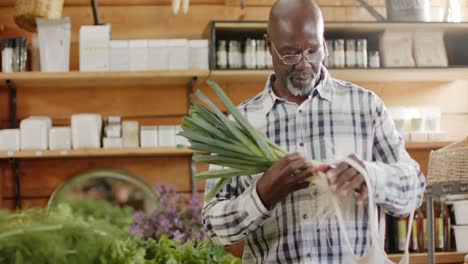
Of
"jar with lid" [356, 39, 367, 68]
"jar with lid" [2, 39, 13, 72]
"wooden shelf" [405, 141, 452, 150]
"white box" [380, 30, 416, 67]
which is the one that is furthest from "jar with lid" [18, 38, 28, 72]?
"wooden shelf" [405, 141, 452, 150]

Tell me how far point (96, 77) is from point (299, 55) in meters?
2.43

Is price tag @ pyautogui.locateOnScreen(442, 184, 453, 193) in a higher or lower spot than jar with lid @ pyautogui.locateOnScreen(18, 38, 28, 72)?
lower

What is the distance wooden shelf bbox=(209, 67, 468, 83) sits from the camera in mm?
3807

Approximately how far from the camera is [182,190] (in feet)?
13.6

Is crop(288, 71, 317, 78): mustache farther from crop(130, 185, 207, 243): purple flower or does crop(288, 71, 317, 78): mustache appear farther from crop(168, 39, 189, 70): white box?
crop(168, 39, 189, 70): white box

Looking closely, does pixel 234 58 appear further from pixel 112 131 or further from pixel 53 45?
pixel 53 45

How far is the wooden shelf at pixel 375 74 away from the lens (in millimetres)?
3807

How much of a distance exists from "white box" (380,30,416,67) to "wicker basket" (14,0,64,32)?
5.52 feet

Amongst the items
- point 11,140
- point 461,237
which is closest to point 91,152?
point 11,140

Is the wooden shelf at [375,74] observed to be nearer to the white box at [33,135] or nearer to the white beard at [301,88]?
the white box at [33,135]

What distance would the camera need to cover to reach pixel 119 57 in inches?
150

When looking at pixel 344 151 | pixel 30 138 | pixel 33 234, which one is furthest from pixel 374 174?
pixel 30 138

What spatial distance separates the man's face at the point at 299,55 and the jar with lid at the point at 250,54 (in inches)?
88.8

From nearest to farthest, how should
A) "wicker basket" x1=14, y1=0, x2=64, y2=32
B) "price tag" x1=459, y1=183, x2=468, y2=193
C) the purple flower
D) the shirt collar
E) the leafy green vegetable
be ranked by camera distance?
the leafy green vegetable < the shirt collar < "price tag" x1=459, y1=183, x2=468, y2=193 < the purple flower < "wicker basket" x1=14, y1=0, x2=64, y2=32
